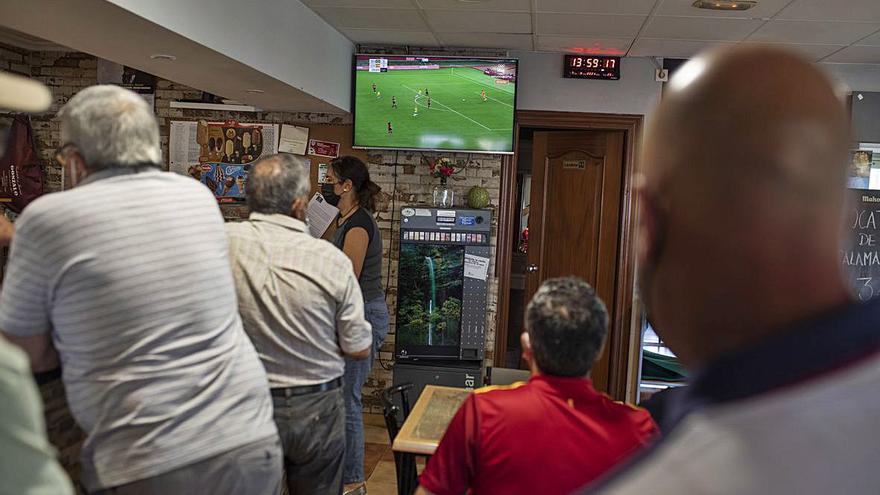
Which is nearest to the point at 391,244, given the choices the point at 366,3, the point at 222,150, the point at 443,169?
the point at 443,169

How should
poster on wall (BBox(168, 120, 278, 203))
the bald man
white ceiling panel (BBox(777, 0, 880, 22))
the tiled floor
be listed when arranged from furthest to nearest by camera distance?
poster on wall (BBox(168, 120, 278, 203)) → the tiled floor → white ceiling panel (BBox(777, 0, 880, 22)) → the bald man

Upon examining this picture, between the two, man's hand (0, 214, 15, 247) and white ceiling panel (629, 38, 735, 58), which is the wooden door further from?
man's hand (0, 214, 15, 247)

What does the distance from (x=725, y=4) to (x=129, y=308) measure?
143 inches

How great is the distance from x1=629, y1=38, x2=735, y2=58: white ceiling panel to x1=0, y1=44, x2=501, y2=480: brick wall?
4.12 ft

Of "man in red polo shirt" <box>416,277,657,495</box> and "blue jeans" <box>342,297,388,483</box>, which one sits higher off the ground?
"man in red polo shirt" <box>416,277,657,495</box>

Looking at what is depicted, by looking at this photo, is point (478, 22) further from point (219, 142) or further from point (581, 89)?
point (219, 142)

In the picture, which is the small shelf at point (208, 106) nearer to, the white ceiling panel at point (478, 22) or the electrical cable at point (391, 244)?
the electrical cable at point (391, 244)

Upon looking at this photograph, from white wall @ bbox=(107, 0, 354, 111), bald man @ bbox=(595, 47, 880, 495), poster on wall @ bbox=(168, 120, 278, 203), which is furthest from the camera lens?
poster on wall @ bbox=(168, 120, 278, 203)

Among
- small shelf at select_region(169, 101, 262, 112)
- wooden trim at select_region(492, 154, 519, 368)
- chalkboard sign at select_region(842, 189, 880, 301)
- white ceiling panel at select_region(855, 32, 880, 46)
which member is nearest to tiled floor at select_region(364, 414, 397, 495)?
wooden trim at select_region(492, 154, 519, 368)

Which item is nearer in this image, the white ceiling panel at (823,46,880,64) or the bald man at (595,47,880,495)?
the bald man at (595,47,880,495)

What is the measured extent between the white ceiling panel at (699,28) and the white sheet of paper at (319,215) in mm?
2530

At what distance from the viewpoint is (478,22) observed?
4715mm

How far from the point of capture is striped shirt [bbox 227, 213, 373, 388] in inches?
88.1

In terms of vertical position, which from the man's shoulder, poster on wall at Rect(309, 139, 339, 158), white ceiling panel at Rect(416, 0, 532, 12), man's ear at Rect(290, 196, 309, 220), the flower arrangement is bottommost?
the man's shoulder
